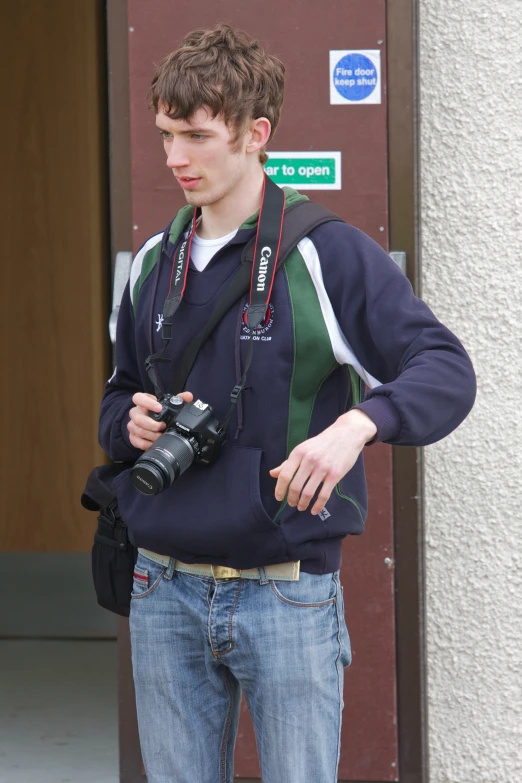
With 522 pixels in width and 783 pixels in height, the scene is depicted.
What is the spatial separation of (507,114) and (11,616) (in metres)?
3.17

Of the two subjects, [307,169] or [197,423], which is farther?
[307,169]

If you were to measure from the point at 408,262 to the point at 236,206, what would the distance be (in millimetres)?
915

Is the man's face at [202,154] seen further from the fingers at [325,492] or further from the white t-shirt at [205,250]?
the fingers at [325,492]

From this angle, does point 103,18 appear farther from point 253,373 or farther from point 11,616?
point 253,373

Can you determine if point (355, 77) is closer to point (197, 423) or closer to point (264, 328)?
point (264, 328)

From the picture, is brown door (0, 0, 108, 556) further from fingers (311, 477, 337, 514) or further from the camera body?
fingers (311, 477, 337, 514)

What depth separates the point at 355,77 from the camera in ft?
9.03

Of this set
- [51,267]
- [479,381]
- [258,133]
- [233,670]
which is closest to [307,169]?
[479,381]

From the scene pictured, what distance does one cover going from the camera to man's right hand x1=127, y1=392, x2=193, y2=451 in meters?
1.88

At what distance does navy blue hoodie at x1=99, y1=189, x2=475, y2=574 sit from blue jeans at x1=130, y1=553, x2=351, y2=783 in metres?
0.06

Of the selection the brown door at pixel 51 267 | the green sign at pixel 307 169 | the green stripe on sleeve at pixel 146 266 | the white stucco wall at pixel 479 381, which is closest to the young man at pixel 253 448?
the green stripe on sleeve at pixel 146 266

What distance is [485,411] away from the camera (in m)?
2.99

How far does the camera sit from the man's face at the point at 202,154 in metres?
1.87

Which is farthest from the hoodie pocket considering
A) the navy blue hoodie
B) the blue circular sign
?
the blue circular sign
